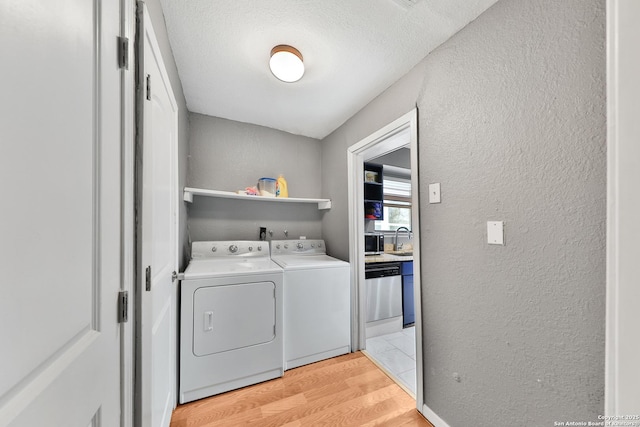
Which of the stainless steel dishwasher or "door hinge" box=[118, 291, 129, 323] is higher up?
"door hinge" box=[118, 291, 129, 323]

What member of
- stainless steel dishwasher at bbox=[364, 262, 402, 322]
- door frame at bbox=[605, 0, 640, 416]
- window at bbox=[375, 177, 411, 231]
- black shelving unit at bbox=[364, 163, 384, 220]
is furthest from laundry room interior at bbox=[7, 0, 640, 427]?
window at bbox=[375, 177, 411, 231]

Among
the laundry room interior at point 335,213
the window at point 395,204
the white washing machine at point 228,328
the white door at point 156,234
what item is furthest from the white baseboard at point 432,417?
the window at point 395,204

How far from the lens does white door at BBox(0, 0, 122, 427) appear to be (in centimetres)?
35

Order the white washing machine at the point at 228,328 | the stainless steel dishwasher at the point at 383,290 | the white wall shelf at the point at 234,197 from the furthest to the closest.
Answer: the stainless steel dishwasher at the point at 383,290, the white wall shelf at the point at 234,197, the white washing machine at the point at 228,328

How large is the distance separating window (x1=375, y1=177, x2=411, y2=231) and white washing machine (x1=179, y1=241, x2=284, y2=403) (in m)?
2.12

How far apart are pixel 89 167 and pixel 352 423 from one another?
71.8 inches

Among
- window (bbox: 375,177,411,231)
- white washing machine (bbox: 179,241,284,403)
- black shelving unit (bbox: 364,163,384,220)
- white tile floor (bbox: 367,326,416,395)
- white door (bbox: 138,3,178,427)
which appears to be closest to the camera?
white door (bbox: 138,3,178,427)

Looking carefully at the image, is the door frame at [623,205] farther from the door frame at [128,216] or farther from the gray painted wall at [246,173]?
the gray painted wall at [246,173]

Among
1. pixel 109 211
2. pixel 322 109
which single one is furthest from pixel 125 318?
pixel 322 109

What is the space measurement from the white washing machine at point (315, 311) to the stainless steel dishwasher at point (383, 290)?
1.61 ft

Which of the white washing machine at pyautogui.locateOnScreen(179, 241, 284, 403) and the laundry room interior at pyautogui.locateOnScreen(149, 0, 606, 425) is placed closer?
the laundry room interior at pyautogui.locateOnScreen(149, 0, 606, 425)

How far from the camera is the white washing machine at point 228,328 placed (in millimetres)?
1566

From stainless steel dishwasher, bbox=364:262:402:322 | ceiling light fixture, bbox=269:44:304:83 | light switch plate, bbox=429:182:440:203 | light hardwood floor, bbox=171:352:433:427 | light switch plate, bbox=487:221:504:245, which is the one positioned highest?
ceiling light fixture, bbox=269:44:304:83

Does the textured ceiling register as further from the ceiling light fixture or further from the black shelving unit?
the black shelving unit
